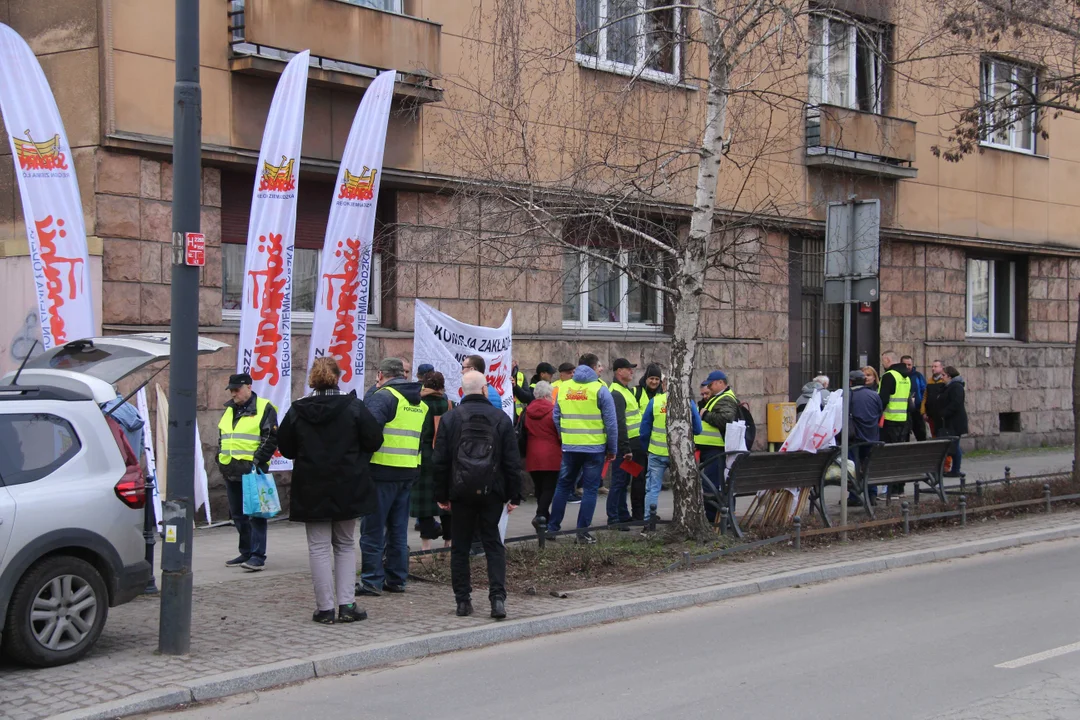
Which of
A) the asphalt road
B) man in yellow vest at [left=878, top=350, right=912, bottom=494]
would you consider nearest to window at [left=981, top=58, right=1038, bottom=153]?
man in yellow vest at [left=878, top=350, right=912, bottom=494]

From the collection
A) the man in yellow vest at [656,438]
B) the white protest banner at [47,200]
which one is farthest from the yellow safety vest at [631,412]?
the white protest banner at [47,200]

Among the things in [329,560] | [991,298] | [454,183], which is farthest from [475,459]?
[991,298]

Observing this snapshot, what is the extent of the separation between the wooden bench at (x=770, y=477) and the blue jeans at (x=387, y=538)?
144 inches

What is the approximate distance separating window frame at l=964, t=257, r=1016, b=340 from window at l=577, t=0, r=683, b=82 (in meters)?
11.6

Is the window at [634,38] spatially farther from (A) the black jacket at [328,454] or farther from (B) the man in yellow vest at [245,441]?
(A) the black jacket at [328,454]

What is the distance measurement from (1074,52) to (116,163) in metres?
12.5

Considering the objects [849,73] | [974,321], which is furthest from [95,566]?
[974,321]

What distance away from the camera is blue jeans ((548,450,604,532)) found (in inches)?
475

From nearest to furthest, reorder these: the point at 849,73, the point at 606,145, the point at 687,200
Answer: the point at 606,145, the point at 687,200, the point at 849,73

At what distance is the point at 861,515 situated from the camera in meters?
14.0

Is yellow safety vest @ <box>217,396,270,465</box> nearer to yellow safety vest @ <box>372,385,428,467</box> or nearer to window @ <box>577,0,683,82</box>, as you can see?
yellow safety vest @ <box>372,385,428,467</box>

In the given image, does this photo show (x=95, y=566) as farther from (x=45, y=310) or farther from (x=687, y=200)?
(x=687, y=200)

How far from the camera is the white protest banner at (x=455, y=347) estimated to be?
12.0m

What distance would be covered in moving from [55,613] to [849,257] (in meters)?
8.31
